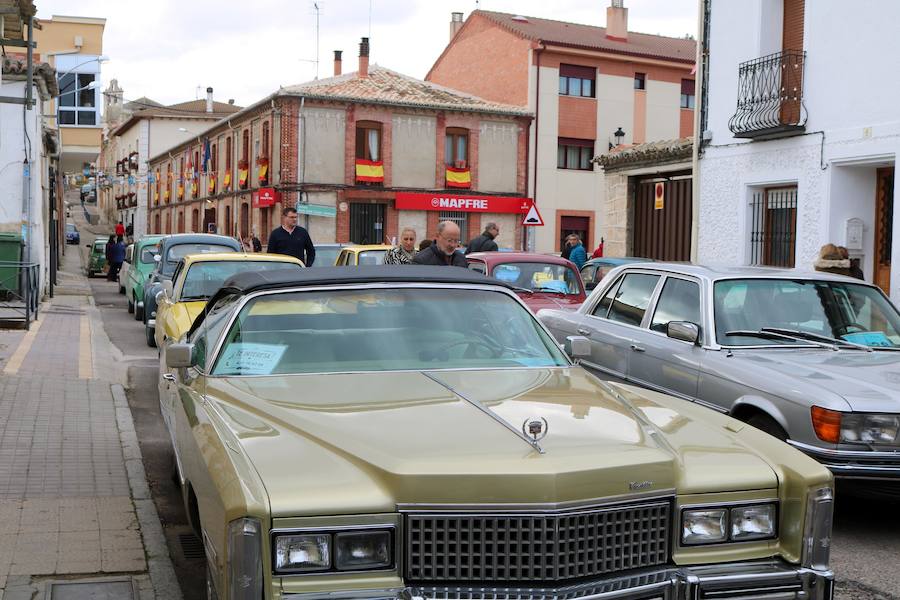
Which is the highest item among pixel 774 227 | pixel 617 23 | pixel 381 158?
pixel 617 23

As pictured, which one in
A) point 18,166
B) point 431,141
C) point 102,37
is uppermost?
point 102,37

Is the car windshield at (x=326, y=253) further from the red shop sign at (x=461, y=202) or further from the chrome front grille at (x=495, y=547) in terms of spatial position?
the red shop sign at (x=461, y=202)

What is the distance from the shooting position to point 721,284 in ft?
22.8

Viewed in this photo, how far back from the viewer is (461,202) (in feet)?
125

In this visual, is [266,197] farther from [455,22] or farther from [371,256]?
[371,256]

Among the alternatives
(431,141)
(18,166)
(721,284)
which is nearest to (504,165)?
(431,141)

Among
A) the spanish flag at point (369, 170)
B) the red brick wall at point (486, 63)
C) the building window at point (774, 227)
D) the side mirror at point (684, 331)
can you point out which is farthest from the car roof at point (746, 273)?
the red brick wall at point (486, 63)

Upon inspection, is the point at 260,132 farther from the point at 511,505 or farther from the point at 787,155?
the point at 511,505

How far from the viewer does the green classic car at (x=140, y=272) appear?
17.9 metres

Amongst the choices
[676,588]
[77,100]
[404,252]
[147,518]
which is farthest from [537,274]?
[77,100]

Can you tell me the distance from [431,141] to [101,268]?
506 inches

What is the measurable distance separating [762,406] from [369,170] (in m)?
32.0

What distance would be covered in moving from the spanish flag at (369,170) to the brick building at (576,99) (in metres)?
6.04

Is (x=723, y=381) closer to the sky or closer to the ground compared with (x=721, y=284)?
closer to the ground
